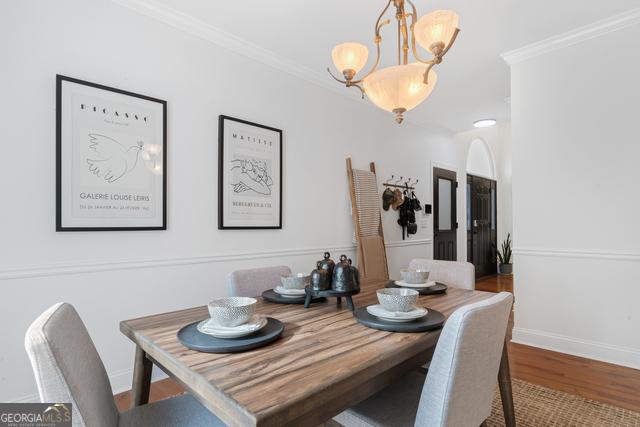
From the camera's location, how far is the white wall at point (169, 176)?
1.78 metres

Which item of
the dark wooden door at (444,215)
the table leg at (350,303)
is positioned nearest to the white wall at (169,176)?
the table leg at (350,303)

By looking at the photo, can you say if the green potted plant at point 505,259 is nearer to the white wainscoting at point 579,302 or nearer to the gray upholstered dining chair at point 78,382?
the white wainscoting at point 579,302

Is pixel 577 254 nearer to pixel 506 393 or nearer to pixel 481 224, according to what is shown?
pixel 506 393

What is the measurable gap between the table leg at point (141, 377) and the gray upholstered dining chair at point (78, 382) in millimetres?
121

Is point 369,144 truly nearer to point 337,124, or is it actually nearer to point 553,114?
point 337,124

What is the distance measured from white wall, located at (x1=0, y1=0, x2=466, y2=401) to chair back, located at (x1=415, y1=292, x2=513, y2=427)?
1.91 m

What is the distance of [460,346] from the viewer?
0.90m

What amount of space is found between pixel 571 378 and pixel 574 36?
8.34 feet

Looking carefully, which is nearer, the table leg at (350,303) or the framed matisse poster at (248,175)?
the table leg at (350,303)

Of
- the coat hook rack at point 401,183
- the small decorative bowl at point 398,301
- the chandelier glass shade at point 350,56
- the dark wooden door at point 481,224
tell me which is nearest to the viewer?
Result: the small decorative bowl at point 398,301

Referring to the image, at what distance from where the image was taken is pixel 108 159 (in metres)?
2.04

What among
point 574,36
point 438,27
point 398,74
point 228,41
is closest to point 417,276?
point 398,74

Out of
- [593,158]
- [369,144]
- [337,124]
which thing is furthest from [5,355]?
[593,158]

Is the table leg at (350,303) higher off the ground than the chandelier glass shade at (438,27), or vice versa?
the chandelier glass shade at (438,27)
